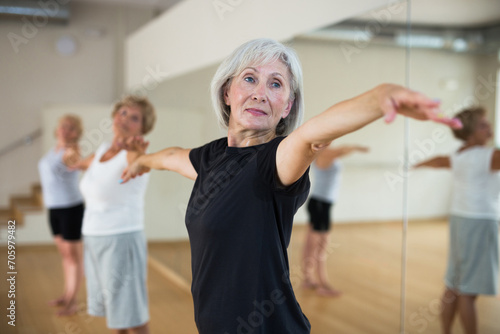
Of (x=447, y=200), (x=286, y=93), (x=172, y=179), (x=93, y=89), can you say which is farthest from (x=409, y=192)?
(x=93, y=89)

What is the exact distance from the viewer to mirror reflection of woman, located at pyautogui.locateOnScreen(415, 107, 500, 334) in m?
2.04

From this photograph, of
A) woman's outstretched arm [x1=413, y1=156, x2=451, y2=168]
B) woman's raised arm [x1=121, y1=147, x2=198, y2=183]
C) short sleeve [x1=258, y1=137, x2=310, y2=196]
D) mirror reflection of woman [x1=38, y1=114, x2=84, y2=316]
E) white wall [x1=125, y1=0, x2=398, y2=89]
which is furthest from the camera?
mirror reflection of woman [x1=38, y1=114, x2=84, y2=316]

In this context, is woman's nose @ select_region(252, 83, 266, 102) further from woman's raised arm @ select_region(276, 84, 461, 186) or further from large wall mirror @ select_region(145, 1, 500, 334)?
large wall mirror @ select_region(145, 1, 500, 334)

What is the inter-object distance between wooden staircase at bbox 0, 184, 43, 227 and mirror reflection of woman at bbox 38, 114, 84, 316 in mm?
2070

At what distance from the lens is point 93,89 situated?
6.55 metres

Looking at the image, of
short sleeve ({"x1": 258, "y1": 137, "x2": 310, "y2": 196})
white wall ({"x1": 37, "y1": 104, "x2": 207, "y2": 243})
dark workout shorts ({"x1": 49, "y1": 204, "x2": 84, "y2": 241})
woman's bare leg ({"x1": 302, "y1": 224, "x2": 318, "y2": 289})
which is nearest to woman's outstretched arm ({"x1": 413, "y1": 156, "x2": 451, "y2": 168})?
woman's bare leg ({"x1": 302, "y1": 224, "x2": 318, "y2": 289})

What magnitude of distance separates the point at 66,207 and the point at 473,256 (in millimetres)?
2832

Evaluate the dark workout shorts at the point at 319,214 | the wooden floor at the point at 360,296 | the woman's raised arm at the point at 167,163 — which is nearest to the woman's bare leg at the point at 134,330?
the wooden floor at the point at 360,296

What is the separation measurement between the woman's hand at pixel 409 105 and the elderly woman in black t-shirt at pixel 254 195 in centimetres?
11

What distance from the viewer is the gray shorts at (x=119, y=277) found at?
2.33 meters

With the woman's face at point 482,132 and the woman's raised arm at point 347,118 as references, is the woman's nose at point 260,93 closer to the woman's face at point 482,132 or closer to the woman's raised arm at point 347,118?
the woman's raised arm at point 347,118

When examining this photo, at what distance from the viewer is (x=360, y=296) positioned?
106 inches

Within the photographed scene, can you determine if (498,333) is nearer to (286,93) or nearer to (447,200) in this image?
(447,200)

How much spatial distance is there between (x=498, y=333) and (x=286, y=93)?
146 centimetres
